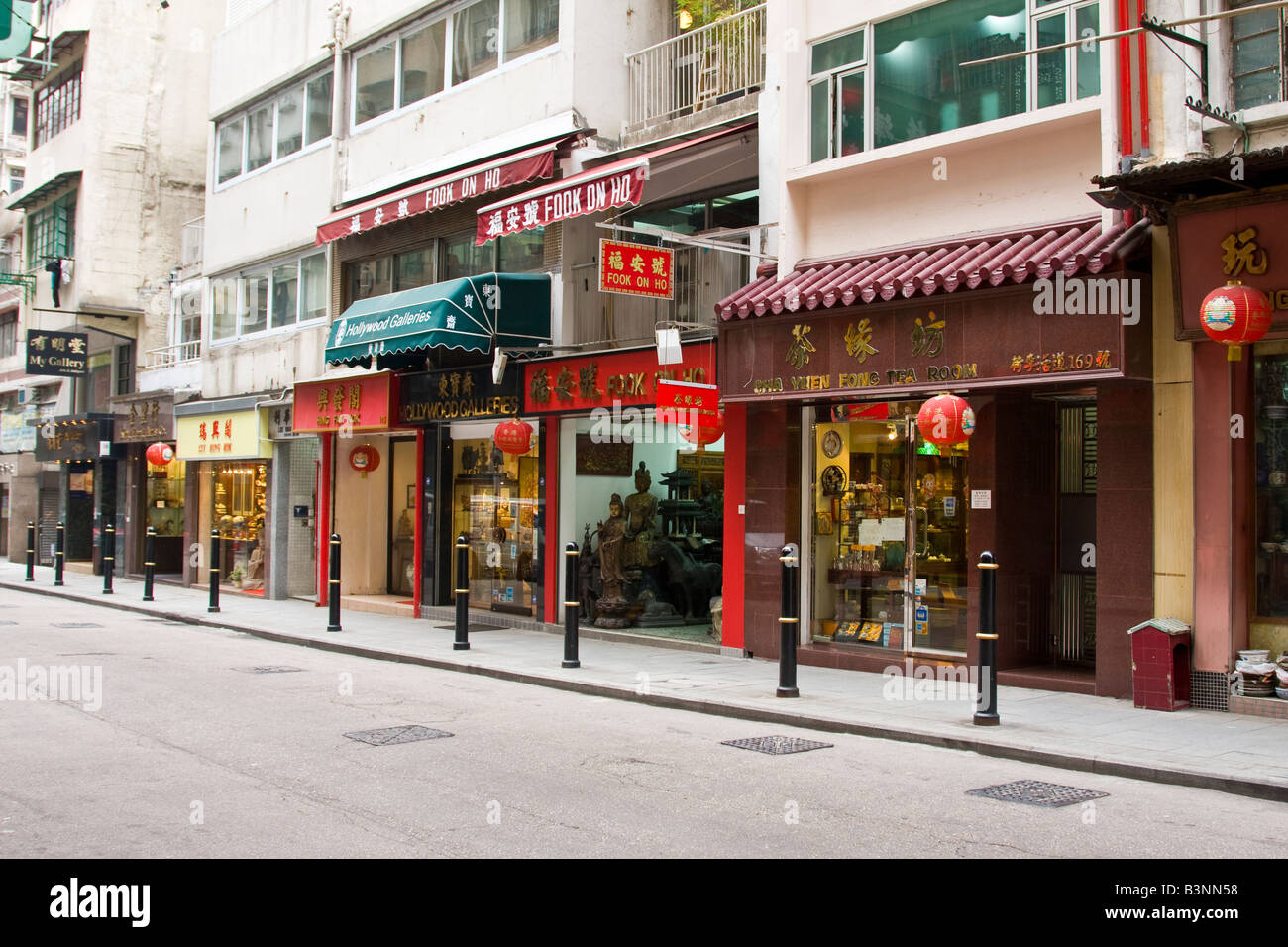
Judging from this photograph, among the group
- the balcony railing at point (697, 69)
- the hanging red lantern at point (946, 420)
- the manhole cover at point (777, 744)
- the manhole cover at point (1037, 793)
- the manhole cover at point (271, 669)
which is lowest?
the manhole cover at point (271, 669)

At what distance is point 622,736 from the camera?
9.55m

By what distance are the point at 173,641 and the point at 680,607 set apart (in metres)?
7.11

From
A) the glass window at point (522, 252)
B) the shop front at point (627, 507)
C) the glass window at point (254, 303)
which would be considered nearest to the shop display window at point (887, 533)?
the shop front at point (627, 507)

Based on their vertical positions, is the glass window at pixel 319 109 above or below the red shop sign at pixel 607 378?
above

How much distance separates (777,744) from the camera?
9414 millimetres

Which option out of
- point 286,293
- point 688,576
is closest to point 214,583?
point 286,293

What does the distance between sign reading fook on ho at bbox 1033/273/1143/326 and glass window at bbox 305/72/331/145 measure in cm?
1582

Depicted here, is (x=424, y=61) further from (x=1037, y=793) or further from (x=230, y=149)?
(x=1037, y=793)

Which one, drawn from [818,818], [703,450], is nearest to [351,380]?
[703,450]

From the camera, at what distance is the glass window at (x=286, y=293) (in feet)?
77.0

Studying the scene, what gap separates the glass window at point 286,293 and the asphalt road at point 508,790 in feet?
43.1

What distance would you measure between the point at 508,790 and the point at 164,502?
84.3 ft

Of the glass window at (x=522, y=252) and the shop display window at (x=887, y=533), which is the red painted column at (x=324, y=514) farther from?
the shop display window at (x=887, y=533)
